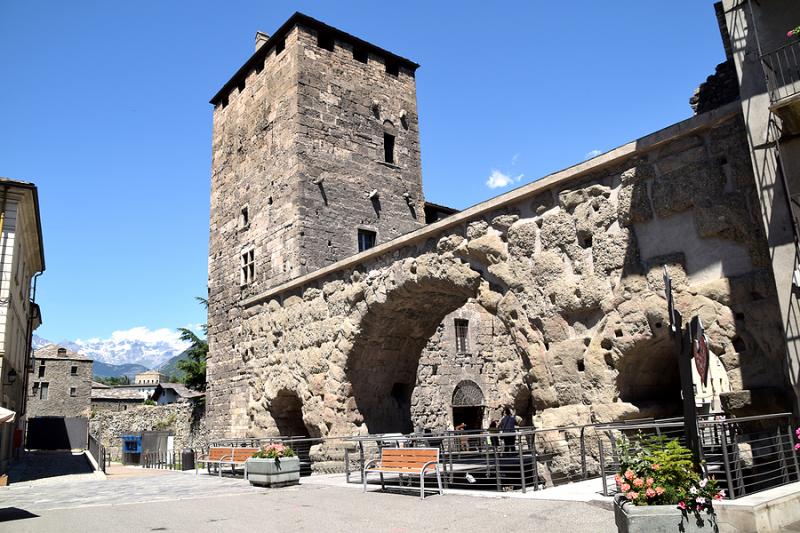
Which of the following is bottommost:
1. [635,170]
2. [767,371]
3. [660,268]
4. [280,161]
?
[767,371]

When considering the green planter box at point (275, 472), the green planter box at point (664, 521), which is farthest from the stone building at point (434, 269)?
the green planter box at point (664, 521)

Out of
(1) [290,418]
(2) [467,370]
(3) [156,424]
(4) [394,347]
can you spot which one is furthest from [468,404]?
(3) [156,424]

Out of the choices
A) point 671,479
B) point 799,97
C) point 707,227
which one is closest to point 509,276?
point 707,227

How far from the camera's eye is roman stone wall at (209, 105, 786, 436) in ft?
23.2

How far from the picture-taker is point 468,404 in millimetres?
20281

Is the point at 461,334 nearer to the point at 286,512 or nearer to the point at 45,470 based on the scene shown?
the point at 45,470

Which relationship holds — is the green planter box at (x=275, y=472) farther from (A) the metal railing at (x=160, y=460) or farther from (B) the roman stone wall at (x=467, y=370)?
(A) the metal railing at (x=160, y=460)

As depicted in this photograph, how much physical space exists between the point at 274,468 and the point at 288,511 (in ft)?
9.54

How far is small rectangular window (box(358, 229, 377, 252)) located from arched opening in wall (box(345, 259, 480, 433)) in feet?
21.4

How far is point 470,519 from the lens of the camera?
248 inches

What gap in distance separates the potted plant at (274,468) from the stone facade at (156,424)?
14.9 m

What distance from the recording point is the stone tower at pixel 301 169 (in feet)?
59.7

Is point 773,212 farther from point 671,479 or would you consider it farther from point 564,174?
point 671,479

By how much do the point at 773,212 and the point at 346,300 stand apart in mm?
8018
